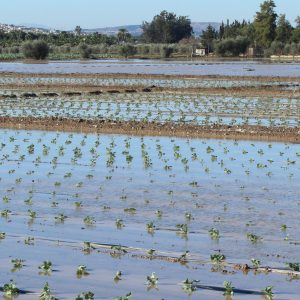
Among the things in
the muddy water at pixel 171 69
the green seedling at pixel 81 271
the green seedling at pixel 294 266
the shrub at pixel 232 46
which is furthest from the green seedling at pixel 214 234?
the shrub at pixel 232 46

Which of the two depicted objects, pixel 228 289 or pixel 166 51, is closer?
pixel 228 289

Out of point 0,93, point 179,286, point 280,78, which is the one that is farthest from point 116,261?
point 280,78

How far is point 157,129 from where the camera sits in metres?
22.5

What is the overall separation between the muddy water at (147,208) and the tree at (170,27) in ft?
483

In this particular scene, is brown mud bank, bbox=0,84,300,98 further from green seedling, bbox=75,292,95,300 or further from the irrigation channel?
green seedling, bbox=75,292,95,300

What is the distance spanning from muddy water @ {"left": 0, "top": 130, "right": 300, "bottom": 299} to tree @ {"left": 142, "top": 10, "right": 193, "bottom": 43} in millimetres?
147283

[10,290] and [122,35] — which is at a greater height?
[10,290]

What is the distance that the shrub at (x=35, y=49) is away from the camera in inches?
3659

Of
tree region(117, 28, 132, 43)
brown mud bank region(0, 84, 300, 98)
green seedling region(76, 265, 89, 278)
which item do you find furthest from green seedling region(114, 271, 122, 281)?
tree region(117, 28, 132, 43)

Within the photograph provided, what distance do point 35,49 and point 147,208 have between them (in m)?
81.9

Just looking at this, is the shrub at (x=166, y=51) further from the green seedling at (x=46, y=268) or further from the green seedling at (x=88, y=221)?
the green seedling at (x=46, y=268)

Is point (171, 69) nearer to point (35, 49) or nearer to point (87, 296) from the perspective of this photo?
point (35, 49)

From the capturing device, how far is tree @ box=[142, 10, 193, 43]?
16675 cm

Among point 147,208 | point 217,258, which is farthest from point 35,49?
point 217,258
